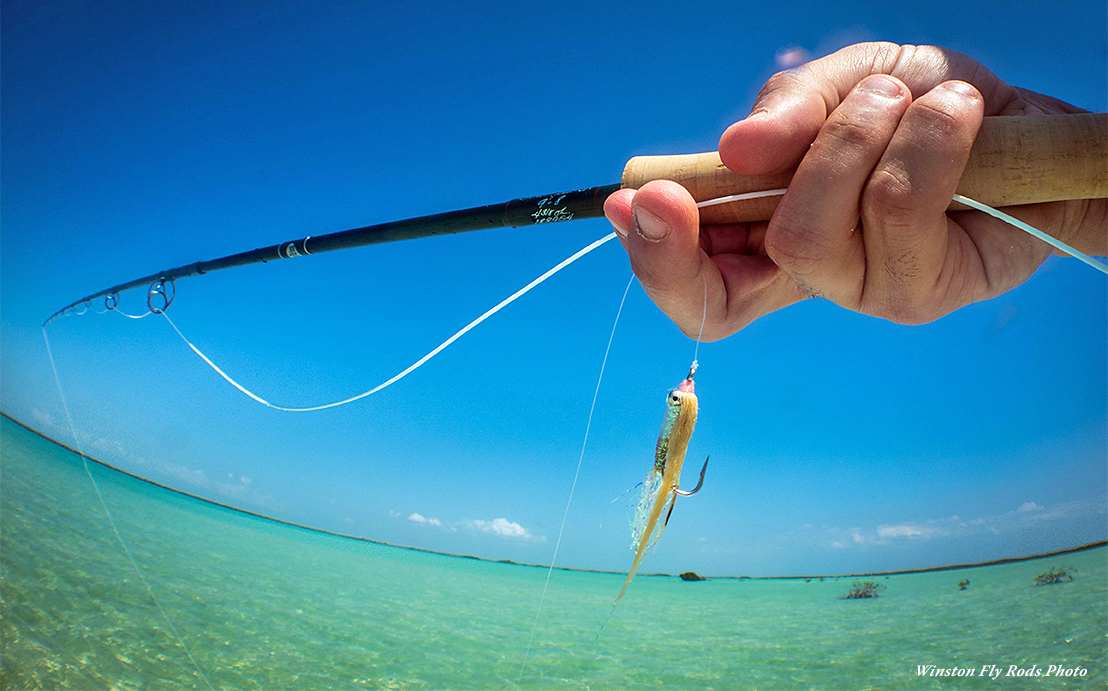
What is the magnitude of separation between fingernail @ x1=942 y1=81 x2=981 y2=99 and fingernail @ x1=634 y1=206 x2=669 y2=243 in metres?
0.62

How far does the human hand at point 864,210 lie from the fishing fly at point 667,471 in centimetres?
32

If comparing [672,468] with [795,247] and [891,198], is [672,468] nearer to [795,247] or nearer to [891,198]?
[795,247]

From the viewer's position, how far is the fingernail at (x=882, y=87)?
37.6 inches

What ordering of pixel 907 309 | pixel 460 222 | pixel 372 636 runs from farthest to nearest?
pixel 372 636, pixel 460 222, pixel 907 309

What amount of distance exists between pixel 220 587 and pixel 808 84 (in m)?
14.3

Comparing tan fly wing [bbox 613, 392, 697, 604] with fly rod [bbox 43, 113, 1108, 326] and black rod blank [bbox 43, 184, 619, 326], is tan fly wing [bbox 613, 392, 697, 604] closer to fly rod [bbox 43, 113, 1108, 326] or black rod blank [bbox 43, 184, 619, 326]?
fly rod [bbox 43, 113, 1108, 326]

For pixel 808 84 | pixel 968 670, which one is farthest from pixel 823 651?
pixel 808 84

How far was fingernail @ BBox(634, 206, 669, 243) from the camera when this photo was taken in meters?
1.11

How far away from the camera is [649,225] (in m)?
1.13

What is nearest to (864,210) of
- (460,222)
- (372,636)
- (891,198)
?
(891,198)

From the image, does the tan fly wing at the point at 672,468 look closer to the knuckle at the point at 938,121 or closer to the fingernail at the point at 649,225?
the fingernail at the point at 649,225

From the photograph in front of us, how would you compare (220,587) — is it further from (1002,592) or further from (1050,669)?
(1002,592)

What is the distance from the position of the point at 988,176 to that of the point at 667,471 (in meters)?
1.01

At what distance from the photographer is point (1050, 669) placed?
742cm
